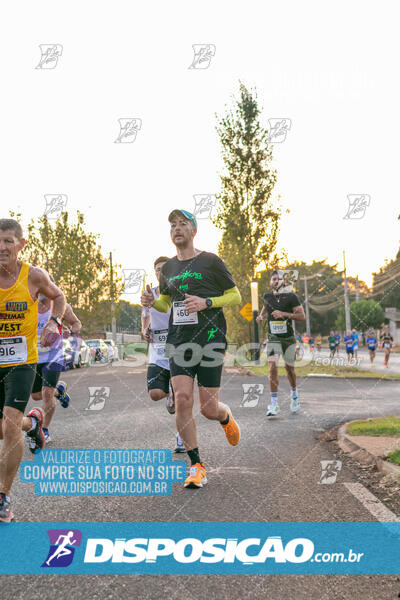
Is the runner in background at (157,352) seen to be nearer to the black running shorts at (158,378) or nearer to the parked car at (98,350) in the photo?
the black running shorts at (158,378)

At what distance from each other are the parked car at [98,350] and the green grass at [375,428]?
82.7 ft

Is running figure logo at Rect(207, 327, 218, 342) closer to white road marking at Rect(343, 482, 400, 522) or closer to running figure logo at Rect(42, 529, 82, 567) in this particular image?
white road marking at Rect(343, 482, 400, 522)

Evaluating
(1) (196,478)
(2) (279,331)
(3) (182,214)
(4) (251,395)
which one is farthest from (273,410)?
(3) (182,214)

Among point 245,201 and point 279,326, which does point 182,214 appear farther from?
point 245,201

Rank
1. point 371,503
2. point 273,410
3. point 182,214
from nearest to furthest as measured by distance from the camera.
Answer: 1. point 371,503
2. point 182,214
3. point 273,410

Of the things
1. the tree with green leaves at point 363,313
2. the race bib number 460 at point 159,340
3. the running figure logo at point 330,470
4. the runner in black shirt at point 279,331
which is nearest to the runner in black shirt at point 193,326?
the running figure logo at point 330,470

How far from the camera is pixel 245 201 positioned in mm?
28797

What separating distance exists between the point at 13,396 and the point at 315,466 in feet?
9.37

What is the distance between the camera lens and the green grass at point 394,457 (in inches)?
196

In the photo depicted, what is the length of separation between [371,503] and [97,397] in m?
9.57

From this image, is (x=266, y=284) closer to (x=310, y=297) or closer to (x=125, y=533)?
(x=125, y=533)

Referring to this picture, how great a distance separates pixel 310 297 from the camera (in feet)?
325

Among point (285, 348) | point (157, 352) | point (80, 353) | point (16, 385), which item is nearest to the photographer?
point (16, 385)

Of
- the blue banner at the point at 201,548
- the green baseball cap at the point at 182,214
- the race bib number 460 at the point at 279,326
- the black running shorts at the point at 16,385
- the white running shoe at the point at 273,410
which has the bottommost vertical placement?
the white running shoe at the point at 273,410
